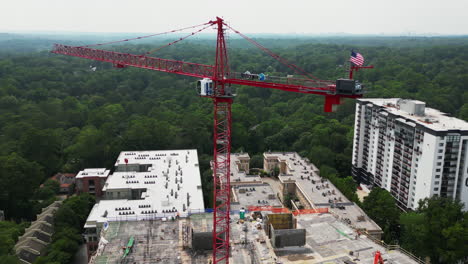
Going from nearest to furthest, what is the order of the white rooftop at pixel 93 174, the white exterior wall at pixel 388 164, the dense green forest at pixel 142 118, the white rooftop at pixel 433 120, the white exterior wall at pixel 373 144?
the white rooftop at pixel 433 120 → the white exterior wall at pixel 388 164 → the white rooftop at pixel 93 174 → the white exterior wall at pixel 373 144 → the dense green forest at pixel 142 118

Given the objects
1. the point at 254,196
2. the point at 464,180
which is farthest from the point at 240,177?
the point at 464,180

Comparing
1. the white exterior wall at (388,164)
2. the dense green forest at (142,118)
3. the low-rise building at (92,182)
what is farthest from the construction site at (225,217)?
the white exterior wall at (388,164)

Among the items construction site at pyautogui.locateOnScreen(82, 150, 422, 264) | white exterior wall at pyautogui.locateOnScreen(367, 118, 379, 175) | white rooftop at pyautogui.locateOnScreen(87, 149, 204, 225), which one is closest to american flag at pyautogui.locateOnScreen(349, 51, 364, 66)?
construction site at pyautogui.locateOnScreen(82, 150, 422, 264)

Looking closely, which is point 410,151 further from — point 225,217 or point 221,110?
point 225,217

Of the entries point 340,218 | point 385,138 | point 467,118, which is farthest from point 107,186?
point 467,118

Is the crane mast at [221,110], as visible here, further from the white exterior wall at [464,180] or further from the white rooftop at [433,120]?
the white exterior wall at [464,180]

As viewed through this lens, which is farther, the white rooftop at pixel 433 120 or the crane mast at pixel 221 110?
the white rooftop at pixel 433 120
